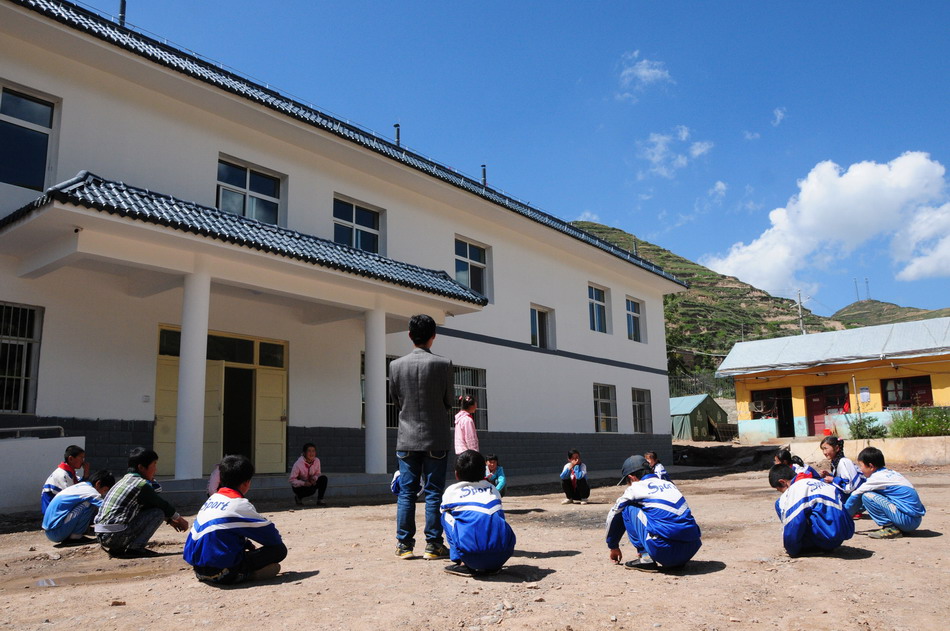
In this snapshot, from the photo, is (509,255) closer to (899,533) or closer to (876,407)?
(899,533)

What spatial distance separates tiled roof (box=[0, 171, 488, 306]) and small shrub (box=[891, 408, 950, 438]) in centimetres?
1172

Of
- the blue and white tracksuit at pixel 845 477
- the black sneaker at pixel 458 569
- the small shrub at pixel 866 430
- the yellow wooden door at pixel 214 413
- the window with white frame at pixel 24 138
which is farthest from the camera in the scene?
the small shrub at pixel 866 430

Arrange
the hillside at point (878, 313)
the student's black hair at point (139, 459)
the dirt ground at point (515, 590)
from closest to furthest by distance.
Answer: the dirt ground at point (515, 590), the student's black hair at point (139, 459), the hillside at point (878, 313)

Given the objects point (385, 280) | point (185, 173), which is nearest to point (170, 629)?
point (385, 280)

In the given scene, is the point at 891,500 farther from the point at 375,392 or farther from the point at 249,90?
the point at 249,90

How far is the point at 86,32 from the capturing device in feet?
31.5

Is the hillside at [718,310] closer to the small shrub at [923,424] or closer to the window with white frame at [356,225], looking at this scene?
the small shrub at [923,424]

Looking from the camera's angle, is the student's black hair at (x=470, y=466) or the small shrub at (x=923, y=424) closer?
the student's black hair at (x=470, y=466)

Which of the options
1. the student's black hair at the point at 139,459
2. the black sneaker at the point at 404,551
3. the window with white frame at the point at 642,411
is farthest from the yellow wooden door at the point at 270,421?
the window with white frame at the point at 642,411

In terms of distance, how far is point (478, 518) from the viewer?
4.41 m

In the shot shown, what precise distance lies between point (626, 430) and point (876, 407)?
12008 millimetres

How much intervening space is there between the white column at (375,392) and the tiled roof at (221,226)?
0.94m

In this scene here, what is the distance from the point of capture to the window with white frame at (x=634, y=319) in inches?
917

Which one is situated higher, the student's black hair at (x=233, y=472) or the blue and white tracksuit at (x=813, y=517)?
the student's black hair at (x=233, y=472)
